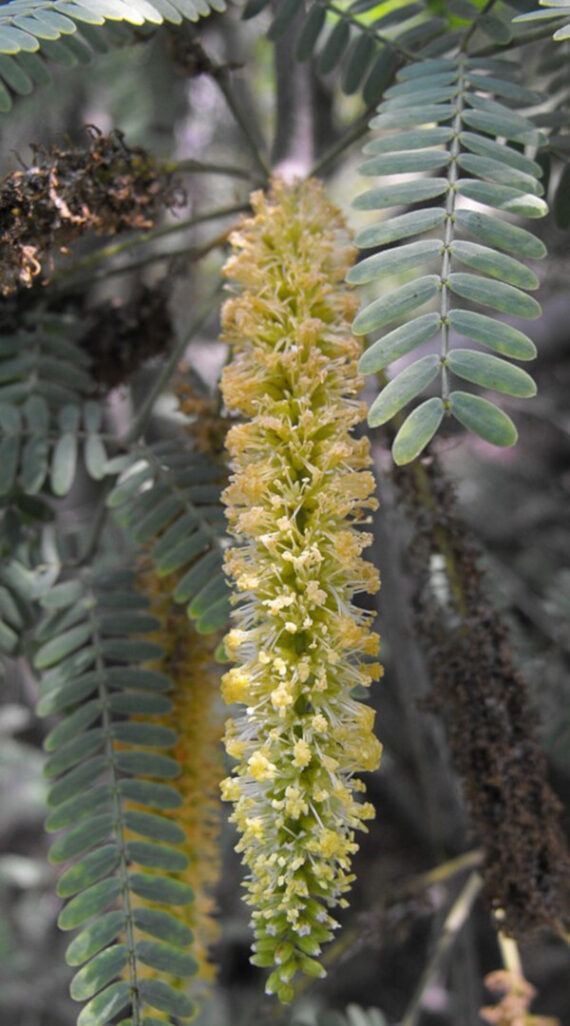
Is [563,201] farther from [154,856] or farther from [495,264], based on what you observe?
[154,856]

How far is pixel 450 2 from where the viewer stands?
974mm

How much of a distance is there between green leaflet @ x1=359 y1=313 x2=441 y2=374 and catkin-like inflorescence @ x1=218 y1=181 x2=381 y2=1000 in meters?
0.05

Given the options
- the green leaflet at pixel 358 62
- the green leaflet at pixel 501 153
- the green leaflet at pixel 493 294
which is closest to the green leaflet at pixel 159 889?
the green leaflet at pixel 493 294

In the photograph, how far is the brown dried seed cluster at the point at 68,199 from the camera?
2.68 feet

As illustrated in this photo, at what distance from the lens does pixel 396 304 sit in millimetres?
708

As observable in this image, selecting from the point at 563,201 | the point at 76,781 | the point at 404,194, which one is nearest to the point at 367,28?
the point at 563,201

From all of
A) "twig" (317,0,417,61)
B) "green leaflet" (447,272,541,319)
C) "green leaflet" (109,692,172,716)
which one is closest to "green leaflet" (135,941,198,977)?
"green leaflet" (109,692,172,716)

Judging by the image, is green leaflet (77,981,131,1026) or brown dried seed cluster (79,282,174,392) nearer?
green leaflet (77,981,131,1026)

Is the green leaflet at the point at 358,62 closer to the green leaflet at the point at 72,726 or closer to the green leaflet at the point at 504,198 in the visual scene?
the green leaflet at the point at 504,198

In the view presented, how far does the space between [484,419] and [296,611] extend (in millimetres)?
170

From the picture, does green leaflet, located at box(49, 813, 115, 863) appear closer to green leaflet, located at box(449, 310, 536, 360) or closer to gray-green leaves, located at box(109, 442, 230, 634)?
gray-green leaves, located at box(109, 442, 230, 634)

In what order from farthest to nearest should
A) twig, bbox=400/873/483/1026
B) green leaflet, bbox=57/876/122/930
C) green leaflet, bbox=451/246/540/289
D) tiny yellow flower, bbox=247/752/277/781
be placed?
twig, bbox=400/873/483/1026, green leaflet, bbox=57/876/122/930, green leaflet, bbox=451/246/540/289, tiny yellow flower, bbox=247/752/277/781

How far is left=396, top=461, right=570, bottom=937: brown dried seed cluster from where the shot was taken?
0.92 metres

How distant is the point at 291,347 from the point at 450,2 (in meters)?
0.46
